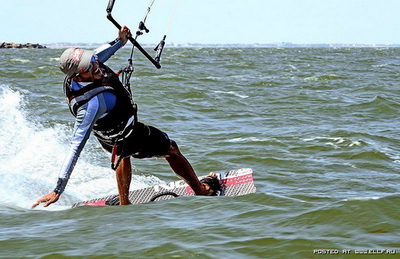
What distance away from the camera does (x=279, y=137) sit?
1298 centimetres

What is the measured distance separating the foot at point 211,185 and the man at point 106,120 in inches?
10.8

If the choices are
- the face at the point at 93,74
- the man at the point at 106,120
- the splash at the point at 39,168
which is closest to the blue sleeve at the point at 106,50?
the man at the point at 106,120

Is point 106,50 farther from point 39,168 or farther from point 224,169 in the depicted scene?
point 224,169

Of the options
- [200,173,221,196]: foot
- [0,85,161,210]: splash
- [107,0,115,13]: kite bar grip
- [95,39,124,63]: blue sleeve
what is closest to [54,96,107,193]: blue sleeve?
[95,39,124,63]: blue sleeve

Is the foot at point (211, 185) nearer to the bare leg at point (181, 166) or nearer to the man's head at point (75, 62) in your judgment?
the bare leg at point (181, 166)

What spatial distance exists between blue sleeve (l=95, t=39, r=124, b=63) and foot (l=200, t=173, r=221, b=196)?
2.01 metres

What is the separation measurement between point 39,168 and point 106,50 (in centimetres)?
377

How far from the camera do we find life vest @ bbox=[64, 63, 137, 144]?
20.0 feet

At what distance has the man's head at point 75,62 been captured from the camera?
5.90 metres

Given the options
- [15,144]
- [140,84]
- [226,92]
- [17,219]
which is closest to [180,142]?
[15,144]

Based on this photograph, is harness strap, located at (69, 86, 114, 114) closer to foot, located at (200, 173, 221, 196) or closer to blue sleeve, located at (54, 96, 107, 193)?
blue sleeve, located at (54, 96, 107, 193)

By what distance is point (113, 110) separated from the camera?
6379mm

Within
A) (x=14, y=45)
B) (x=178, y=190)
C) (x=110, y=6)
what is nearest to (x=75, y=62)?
(x=110, y=6)

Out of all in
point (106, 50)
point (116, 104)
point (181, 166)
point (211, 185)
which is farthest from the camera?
point (211, 185)
